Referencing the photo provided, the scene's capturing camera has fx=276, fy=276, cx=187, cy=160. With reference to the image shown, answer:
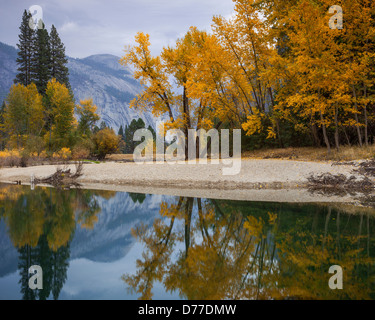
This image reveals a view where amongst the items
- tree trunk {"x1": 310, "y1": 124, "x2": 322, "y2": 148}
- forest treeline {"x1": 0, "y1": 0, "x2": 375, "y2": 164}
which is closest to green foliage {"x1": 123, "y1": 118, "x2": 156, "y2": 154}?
forest treeline {"x1": 0, "y1": 0, "x2": 375, "y2": 164}

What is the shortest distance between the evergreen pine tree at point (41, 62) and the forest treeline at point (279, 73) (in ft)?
80.8

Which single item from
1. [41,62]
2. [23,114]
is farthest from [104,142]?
[41,62]

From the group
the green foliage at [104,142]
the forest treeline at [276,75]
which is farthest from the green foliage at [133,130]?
the forest treeline at [276,75]

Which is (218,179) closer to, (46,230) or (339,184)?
(339,184)

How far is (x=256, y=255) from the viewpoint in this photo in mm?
4082

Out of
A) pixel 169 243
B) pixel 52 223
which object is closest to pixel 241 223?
pixel 169 243

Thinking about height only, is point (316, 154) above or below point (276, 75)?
below

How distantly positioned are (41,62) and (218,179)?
35494 mm

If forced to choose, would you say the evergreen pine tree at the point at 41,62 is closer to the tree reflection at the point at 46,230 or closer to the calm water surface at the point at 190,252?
the tree reflection at the point at 46,230

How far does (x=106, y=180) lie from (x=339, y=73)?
1366 centimetres

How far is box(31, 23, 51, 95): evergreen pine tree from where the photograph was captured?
37.4 metres

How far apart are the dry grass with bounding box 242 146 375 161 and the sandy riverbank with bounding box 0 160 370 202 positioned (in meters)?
1.38
